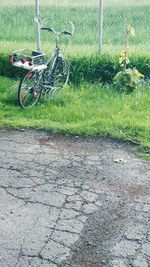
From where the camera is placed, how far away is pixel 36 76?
26.7ft

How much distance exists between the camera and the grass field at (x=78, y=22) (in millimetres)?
11086

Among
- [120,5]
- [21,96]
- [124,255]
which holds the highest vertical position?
[120,5]

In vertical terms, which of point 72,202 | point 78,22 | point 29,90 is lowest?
point 72,202

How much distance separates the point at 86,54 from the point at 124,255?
599 centimetres

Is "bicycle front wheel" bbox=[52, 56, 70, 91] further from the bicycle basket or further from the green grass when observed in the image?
the bicycle basket

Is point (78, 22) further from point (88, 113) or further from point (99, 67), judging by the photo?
point (88, 113)

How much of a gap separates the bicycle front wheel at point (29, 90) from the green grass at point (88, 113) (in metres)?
0.14

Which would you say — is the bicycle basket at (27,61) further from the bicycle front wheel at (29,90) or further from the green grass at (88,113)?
the green grass at (88,113)

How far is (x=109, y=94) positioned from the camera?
340 inches

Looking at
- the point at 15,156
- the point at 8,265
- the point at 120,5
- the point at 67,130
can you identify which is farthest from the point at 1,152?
the point at 120,5

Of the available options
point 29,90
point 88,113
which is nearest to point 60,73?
point 29,90

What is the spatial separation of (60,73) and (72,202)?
4080mm

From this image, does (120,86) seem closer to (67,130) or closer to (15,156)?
(67,130)

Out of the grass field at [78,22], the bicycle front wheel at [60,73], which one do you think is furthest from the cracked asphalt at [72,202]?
the grass field at [78,22]
